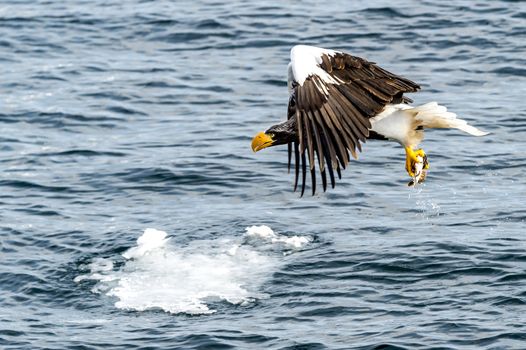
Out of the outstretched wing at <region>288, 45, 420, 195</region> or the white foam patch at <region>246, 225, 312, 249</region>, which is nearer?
the outstretched wing at <region>288, 45, 420, 195</region>

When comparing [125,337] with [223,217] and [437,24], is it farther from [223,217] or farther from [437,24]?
[437,24]

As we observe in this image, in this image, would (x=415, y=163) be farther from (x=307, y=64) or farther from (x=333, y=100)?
(x=307, y=64)

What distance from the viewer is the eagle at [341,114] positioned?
1012 centimetres

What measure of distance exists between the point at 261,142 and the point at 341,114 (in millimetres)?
1014

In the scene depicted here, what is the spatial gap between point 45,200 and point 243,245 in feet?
9.13

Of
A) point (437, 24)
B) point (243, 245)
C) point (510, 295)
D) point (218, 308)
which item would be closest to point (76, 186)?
point (243, 245)

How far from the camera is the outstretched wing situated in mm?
10102

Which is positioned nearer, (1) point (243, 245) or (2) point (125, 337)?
(2) point (125, 337)

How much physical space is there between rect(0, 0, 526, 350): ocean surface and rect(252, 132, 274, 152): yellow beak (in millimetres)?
1609

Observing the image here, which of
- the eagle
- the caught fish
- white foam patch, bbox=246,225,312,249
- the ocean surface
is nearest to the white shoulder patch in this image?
the eagle

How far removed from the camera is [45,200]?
50.5ft

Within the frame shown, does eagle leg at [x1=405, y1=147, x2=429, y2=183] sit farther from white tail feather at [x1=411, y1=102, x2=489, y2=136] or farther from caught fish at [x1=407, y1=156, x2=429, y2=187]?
white tail feather at [x1=411, y1=102, x2=489, y2=136]

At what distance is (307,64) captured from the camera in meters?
10.5

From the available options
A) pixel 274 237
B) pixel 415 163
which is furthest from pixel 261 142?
pixel 274 237
